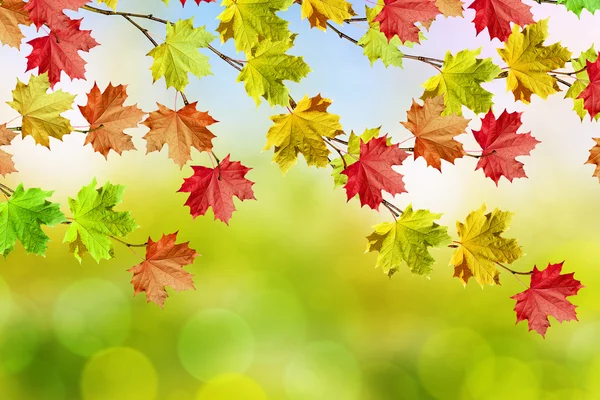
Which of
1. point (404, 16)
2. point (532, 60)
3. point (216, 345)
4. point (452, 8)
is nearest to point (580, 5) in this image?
point (532, 60)

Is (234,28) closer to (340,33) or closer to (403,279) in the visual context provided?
(340,33)

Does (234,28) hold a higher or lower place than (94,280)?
higher

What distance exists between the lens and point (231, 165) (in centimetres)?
139

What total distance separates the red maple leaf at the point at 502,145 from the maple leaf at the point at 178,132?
2.09 feet

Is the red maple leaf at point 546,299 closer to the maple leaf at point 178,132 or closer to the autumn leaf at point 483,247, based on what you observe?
the autumn leaf at point 483,247

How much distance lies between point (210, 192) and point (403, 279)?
6764 mm

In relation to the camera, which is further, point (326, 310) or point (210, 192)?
point (326, 310)

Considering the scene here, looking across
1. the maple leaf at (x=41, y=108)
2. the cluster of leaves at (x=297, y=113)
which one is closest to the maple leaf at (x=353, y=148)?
the cluster of leaves at (x=297, y=113)

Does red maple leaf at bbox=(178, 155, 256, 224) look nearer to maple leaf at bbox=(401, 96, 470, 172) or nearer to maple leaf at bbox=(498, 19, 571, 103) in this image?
maple leaf at bbox=(401, 96, 470, 172)

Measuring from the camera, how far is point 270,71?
127 cm

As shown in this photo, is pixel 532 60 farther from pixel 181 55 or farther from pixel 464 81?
pixel 181 55

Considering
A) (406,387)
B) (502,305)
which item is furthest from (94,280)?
(502,305)

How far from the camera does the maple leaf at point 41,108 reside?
1.32 metres

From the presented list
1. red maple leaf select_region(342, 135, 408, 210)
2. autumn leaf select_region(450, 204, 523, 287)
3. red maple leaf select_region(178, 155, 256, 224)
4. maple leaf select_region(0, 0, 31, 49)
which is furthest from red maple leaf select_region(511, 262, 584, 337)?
maple leaf select_region(0, 0, 31, 49)
